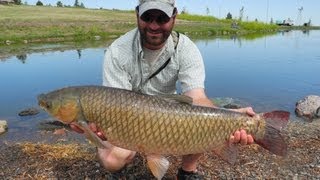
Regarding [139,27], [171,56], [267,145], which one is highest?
[139,27]

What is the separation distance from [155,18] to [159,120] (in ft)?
3.56

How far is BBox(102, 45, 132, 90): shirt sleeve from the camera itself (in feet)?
14.4

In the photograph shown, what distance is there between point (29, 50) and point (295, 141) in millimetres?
17116

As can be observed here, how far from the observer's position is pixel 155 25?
4.10 meters

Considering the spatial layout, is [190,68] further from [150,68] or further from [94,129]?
[94,129]

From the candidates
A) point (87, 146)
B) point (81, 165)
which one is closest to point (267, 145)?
point (81, 165)

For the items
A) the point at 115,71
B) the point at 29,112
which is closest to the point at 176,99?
the point at 115,71

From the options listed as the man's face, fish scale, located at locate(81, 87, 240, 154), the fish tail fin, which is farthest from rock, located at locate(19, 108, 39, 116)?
the fish tail fin

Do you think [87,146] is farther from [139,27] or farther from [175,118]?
[175,118]

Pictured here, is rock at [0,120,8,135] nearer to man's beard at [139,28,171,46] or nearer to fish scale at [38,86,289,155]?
man's beard at [139,28,171,46]

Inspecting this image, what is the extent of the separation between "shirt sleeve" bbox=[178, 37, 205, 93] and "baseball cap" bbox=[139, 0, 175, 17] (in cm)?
57

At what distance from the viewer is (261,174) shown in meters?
5.30

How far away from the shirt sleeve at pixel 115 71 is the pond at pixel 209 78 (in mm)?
3856

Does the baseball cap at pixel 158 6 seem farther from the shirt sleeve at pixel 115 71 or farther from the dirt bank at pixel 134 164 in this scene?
the dirt bank at pixel 134 164
